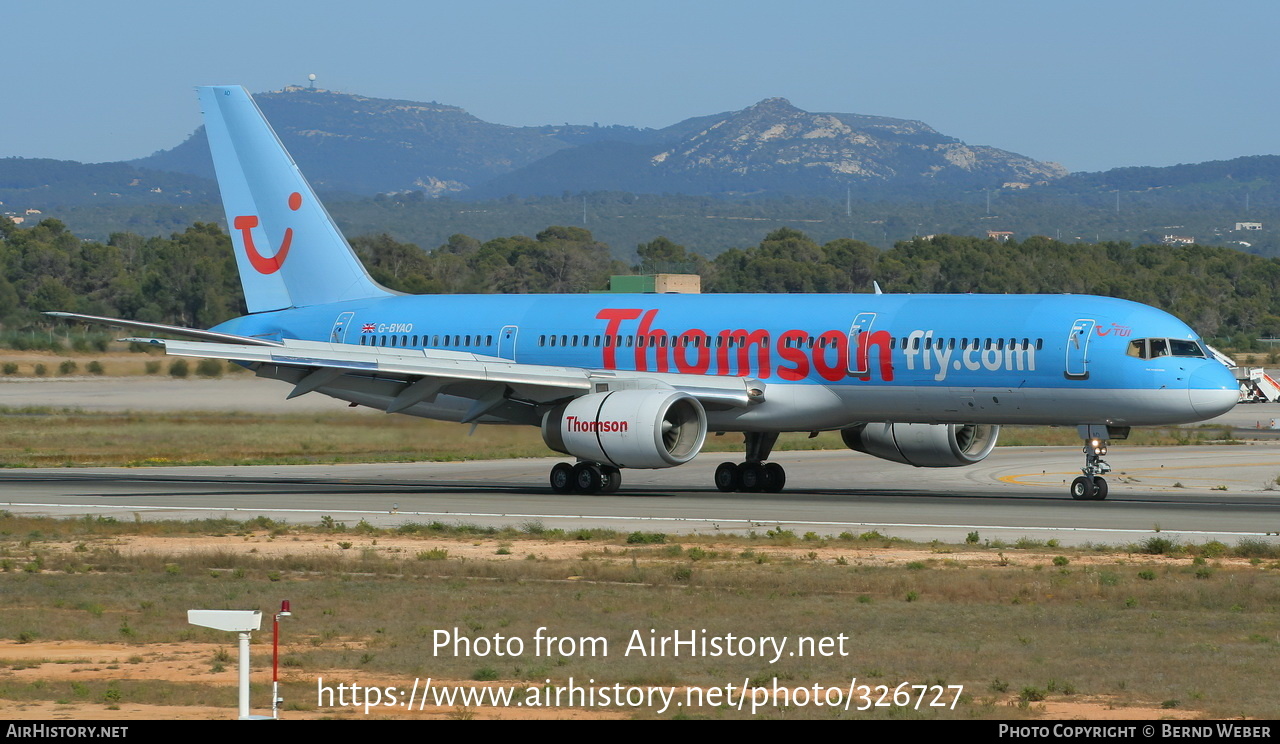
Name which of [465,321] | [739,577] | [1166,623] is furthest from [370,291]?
[1166,623]

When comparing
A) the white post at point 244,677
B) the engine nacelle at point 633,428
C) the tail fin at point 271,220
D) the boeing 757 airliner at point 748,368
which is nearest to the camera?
the white post at point 244,677

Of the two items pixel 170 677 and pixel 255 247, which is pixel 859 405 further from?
pixel 170 677

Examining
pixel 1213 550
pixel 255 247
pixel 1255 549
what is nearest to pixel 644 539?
pixel 1213 550

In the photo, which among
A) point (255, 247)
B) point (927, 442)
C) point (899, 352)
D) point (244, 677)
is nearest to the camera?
point (244, 677)

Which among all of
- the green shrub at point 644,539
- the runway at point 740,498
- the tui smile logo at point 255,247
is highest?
the tui smile logo at point 255,247

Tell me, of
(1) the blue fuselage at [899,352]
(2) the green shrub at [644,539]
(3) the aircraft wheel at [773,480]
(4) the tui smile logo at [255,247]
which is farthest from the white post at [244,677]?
(4) the tui smile logo at [255,247]

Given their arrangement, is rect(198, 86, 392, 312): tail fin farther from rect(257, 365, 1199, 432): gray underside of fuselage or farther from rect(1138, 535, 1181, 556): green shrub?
rect(1138, 535, 1181, 556): green shrub

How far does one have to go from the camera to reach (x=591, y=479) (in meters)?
36.2

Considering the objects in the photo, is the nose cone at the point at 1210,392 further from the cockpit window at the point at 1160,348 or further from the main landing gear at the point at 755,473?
the main landing gear at the point at 755,473

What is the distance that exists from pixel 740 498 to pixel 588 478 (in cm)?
346

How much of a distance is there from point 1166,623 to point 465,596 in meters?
8.14

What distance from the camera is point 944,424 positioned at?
117 feet

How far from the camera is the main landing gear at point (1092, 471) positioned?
33.5 metres

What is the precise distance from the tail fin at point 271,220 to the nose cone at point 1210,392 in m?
21.1
